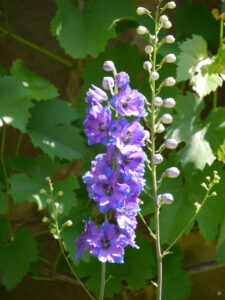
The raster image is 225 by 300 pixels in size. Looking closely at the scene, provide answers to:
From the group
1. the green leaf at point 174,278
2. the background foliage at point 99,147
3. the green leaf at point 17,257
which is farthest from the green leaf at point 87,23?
the green leaf at point 174,278

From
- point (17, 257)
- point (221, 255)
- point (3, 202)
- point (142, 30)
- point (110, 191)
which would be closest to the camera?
point (110, 191)

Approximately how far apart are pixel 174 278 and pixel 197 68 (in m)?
0.75

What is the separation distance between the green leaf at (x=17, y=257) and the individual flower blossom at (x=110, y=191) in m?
1.00

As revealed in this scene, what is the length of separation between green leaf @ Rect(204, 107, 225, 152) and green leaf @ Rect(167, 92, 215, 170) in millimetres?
15

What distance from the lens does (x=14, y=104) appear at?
1.59 m

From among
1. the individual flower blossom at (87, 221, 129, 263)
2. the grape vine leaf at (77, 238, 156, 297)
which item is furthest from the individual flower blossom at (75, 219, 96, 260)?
the grape vine leaf at (77, 238, 156, 297)

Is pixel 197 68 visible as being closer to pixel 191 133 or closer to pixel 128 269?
pixel 191 133

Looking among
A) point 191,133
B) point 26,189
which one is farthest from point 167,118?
point 26,189

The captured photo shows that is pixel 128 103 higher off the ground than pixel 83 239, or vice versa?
pixel 128 103

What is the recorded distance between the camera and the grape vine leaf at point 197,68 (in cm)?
153

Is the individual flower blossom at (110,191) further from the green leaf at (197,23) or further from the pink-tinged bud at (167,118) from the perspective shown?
the green leaf at (197,23)

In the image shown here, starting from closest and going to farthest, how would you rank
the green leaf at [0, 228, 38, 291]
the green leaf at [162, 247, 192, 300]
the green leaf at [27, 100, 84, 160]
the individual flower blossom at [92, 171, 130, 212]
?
the individual flower blossom at [92, 171, 130, 212] → the green leaf at [27, 100, 84, 160] → the green leaf at [0, 228, 38, 291] → the green leaf at [162, 247, 192, 300]

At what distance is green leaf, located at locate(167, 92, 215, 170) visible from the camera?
1486mm

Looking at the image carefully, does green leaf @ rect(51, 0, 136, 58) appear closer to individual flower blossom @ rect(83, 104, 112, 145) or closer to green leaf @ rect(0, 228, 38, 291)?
green leaf @ rect(0, 228, 38, 291)
